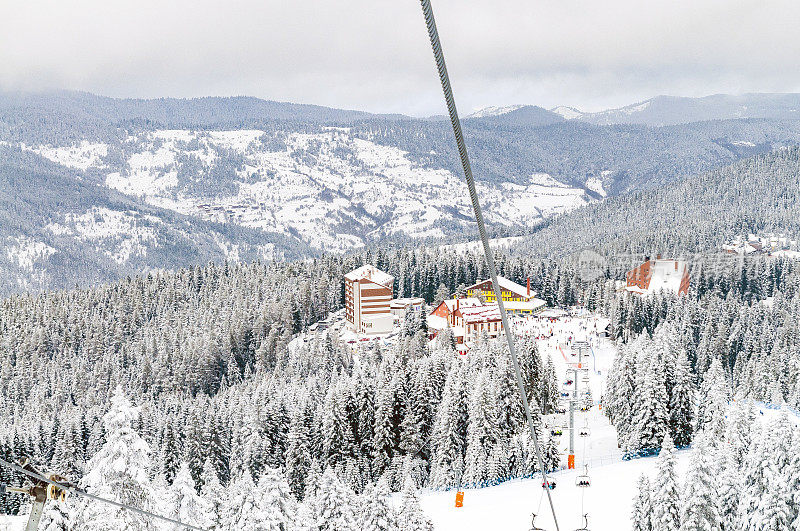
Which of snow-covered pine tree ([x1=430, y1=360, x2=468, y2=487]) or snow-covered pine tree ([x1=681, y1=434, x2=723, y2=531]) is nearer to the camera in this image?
snow-covered pine tree ([x1=681, y1=434, x2=723, y2=531])

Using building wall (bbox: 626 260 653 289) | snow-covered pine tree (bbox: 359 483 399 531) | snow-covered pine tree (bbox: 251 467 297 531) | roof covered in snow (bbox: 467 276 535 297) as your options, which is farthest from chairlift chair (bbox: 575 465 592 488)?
building wall (bbox: 626 260 653 289)

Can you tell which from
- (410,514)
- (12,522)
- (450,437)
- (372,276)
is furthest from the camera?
(372,276)

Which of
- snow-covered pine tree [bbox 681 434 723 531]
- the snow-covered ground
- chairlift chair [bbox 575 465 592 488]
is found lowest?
the snow-covered ground

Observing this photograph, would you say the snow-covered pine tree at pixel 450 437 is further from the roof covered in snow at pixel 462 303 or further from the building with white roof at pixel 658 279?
the building with white roof at pixel 658 279

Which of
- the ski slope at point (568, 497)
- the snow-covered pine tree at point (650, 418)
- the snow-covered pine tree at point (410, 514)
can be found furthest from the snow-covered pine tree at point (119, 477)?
the snow-covered pine tree at point (650, 418)

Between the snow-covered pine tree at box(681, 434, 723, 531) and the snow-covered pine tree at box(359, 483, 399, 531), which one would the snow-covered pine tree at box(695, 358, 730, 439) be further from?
the snow-covered pine tree at box(359, 483, 399, 531)

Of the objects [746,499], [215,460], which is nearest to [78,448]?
[215,460]

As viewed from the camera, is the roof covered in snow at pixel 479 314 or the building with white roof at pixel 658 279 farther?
the building with white roof at pixel 658 279

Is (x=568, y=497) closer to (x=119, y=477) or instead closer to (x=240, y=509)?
(x=240, y=509)

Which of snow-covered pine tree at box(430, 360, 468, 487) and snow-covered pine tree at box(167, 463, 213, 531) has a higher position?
snow-covered pine tree at box(167, 463, 213, 531)

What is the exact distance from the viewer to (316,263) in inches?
5950

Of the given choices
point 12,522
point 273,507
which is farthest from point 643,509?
point 12,522

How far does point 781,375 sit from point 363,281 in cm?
6480

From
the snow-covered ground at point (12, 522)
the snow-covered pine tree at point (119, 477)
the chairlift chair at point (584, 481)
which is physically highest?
the snow-covered pine tree at point (119, 477)
